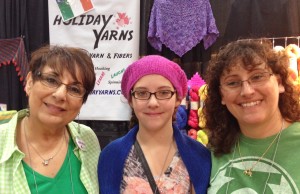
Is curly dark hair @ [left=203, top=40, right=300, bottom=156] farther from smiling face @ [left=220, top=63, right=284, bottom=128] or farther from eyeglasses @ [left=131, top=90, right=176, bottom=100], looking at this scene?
eyeglasses @ [left=131, top=90, right=176, bottom=100]

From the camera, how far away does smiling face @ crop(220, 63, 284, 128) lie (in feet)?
4.92

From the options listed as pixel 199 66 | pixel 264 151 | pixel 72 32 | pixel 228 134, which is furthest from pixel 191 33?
pixel 264 151

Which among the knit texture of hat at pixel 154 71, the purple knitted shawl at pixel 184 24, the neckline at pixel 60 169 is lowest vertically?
the neckline at pixel 60 169

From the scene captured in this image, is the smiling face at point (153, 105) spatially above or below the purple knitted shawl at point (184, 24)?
below

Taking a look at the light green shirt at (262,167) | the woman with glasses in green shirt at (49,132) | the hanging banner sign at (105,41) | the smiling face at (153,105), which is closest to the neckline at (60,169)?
the woman with glasses in green shirt at (49,132)

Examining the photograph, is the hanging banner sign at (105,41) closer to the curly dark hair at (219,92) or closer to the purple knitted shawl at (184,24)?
the purple knitted shawl at (184,24)

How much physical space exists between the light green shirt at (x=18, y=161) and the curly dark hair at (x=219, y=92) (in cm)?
62

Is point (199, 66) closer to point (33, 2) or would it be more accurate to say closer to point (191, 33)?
point (191, 33)

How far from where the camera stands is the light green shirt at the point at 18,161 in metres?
1.45

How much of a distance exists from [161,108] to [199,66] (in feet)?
5.74

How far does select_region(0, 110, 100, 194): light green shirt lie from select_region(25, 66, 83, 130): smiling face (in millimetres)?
142

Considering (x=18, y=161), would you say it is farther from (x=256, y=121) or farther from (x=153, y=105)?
(x=256, y=121)

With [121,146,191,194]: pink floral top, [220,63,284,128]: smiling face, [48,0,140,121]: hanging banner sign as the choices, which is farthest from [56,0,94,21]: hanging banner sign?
[220,63,284,128]: smiling face

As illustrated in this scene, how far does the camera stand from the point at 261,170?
155cm
